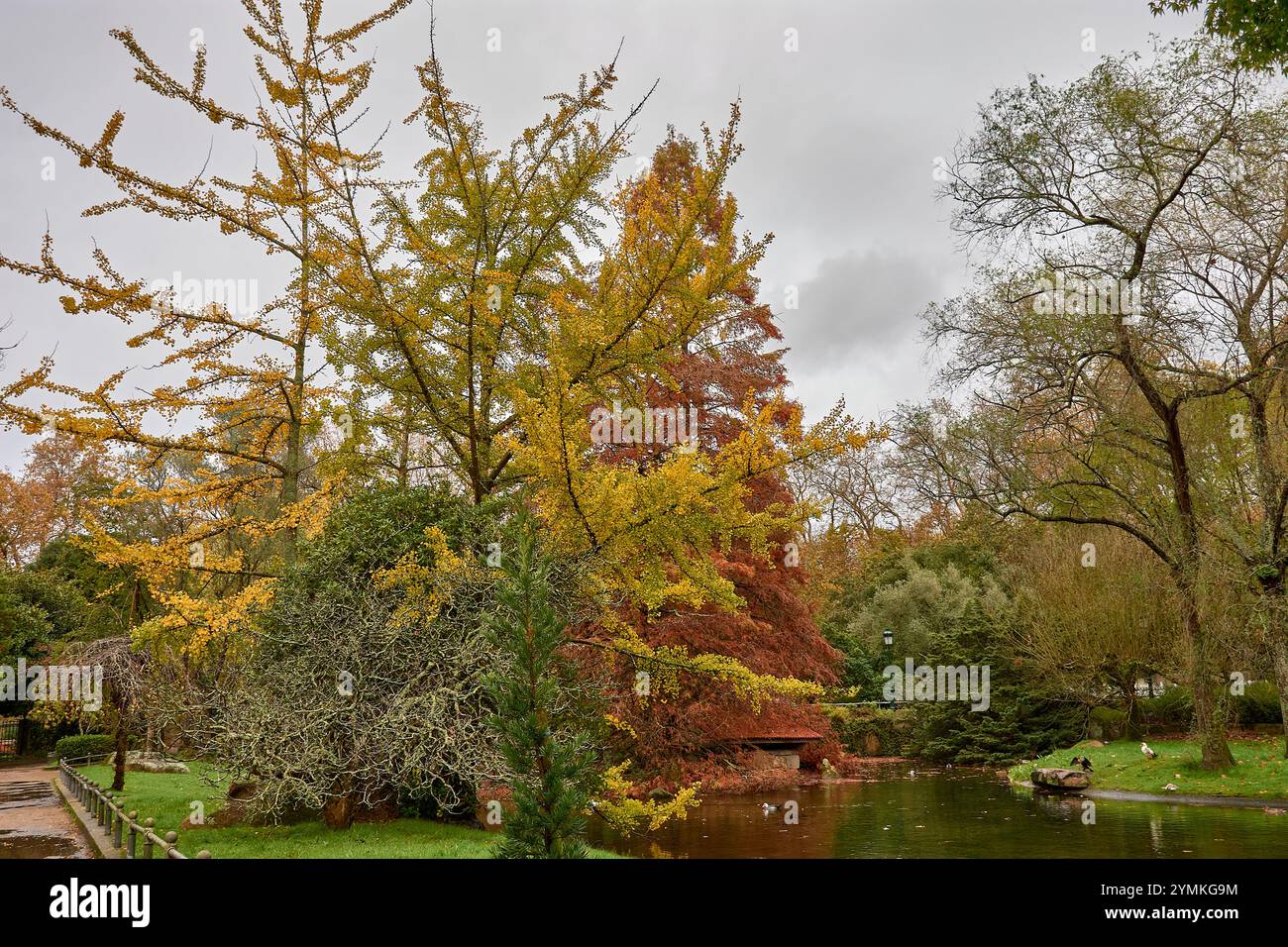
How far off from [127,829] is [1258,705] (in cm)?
2687

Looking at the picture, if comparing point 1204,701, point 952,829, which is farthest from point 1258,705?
point 952,829

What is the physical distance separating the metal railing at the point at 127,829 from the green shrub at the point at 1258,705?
1011 inches

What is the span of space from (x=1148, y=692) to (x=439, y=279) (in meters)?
26.2

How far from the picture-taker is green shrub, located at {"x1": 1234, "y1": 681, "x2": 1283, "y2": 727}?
24155mm

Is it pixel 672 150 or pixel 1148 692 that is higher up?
pixel 672 150

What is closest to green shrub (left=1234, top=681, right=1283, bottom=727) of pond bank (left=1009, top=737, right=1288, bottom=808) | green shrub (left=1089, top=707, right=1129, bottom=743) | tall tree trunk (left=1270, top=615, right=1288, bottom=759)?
pond bank (left=1009, top=737, right=1288, bottom=808)

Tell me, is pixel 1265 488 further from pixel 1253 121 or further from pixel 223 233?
pixel 223 233

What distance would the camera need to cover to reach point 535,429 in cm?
726

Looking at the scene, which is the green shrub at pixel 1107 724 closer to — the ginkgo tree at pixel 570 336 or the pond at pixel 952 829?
the pond at pixel 952 829

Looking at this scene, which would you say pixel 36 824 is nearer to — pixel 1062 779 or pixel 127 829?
pixel 127 829

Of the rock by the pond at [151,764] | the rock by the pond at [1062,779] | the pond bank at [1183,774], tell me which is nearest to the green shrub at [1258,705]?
the pond bank at [1183,774]

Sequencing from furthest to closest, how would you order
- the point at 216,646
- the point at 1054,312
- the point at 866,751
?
the point at 866,751, the point at 1054,312, the point at 216,646

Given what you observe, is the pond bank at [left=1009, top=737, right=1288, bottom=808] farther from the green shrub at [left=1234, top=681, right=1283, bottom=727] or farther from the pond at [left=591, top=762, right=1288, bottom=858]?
the green shrub at [left=1234, top=681, right=1283, bottom=727]
